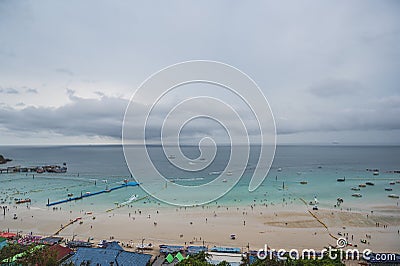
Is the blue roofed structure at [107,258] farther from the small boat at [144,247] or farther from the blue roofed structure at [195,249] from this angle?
the small boat at [144,247]

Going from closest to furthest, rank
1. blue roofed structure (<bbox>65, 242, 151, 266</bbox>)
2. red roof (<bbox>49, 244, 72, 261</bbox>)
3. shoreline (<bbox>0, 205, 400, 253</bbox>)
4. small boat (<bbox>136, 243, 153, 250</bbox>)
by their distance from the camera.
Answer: blue roofed structure (<bbox>65, 242, 151, 266</bbox>) → red roof (<bbox>49, 244, 72, 261</bbox>) → small boat (<bbox>136, 243, 153, 250</bbox>) → shoreline (<bbox>0, 205, 400, 253</bbox>)

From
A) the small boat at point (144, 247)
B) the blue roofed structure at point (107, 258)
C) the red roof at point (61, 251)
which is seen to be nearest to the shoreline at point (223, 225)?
the small boat at point (144, 247)

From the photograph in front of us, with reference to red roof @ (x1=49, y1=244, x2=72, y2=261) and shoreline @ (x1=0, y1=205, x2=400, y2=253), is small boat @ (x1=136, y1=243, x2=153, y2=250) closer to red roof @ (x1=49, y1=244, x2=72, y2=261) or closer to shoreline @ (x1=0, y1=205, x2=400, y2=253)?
shoreline @ (x1=0, y1=205, x2=400, y2=253)

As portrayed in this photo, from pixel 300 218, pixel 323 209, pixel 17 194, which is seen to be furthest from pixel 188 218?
pixel 17 194

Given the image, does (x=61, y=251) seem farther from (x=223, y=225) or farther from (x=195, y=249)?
(x=223, y=225)

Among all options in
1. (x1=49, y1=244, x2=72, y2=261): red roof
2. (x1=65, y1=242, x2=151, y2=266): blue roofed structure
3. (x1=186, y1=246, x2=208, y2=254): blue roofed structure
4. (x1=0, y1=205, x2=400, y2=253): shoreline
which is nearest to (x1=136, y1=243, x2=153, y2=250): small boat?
(x1=0, y1=205, x2=400, y2=253): shoreline

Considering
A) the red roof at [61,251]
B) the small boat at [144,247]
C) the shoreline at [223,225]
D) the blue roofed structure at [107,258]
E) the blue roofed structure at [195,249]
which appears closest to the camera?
the blue roofed structure at [107,258]

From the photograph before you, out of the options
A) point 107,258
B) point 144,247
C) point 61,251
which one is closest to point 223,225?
point 144,247

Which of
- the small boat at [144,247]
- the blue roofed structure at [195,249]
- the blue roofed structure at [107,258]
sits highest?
the blue roofed structure at [107,258]
